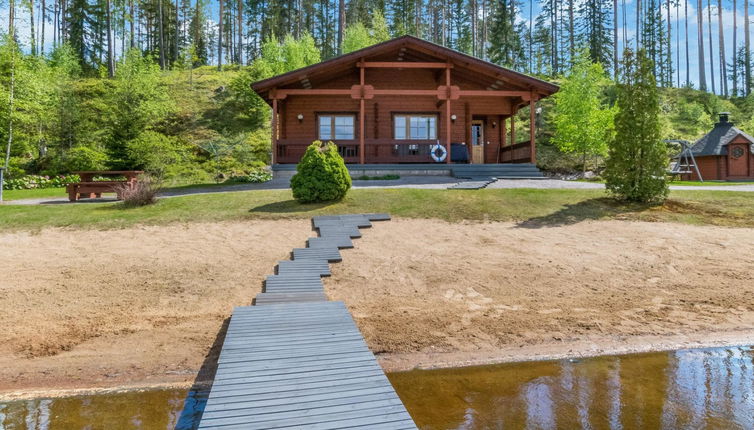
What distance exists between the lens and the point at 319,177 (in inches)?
412

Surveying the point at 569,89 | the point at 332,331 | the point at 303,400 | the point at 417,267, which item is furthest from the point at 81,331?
the point at 569,89

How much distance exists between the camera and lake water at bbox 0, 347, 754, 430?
3.08 metres

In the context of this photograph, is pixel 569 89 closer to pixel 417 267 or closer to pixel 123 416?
pixel 417 267

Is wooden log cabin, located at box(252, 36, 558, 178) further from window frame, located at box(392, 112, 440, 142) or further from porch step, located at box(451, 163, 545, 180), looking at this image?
porch step, located at box(451, 163, 545, 180)

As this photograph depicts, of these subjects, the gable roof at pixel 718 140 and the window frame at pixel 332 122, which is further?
the gable roof at pixel 718 140

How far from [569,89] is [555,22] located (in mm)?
37323

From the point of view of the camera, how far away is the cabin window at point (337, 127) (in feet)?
61.9

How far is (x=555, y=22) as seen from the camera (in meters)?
55.2

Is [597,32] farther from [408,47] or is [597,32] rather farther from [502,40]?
[408,47]

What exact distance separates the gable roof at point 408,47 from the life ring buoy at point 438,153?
11.9ft

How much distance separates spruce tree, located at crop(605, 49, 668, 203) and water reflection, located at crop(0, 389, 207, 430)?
418 inches

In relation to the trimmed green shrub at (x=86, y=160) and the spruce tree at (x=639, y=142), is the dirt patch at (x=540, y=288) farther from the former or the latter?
the trimmed green shrub at (x=86, y=160)

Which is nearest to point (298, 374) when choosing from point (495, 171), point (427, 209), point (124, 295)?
point (124, 295)

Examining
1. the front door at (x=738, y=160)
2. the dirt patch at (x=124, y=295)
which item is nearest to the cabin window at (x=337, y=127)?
the dirt patch at (x=124, y=295)
